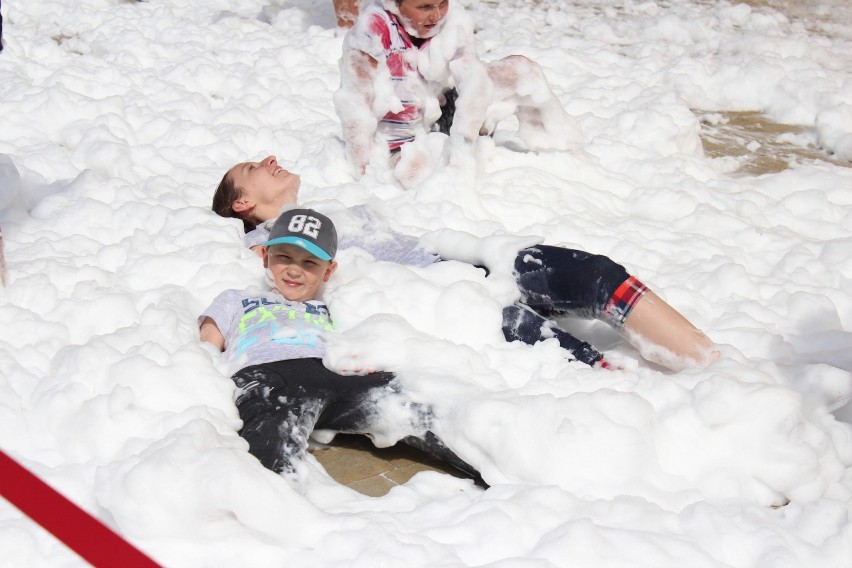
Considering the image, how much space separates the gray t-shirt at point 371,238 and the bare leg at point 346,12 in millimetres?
2450

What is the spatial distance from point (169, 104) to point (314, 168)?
1038 millimetres

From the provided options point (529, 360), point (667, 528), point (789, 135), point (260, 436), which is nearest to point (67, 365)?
point (260, 436)

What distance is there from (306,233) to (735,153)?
259cm

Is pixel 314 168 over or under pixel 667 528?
under

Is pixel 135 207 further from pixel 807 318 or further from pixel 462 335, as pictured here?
pixel 807 318

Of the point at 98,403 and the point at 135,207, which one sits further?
the point at 135,207

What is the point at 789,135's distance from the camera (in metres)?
4.82

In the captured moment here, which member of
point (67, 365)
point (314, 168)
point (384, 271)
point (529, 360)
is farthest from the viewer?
point (314, 168)

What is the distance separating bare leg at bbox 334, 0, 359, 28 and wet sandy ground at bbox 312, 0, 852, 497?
6.62 ft

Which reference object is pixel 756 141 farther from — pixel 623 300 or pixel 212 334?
pixel 212 334

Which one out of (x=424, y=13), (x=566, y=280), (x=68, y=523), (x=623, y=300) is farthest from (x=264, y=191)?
(x=68, y=523)

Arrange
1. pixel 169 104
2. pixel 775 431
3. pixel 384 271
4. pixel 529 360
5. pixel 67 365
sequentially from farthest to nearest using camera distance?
pixel 169 104 < pixel 384 271 < pixel 529 360 < pixel 67 365 < pixel 775 431

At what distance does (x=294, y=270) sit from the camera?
286cm

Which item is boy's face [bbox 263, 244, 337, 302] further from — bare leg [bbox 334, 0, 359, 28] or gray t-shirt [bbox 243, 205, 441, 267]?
bare leg [bbox 334, 0, 359, 28]
